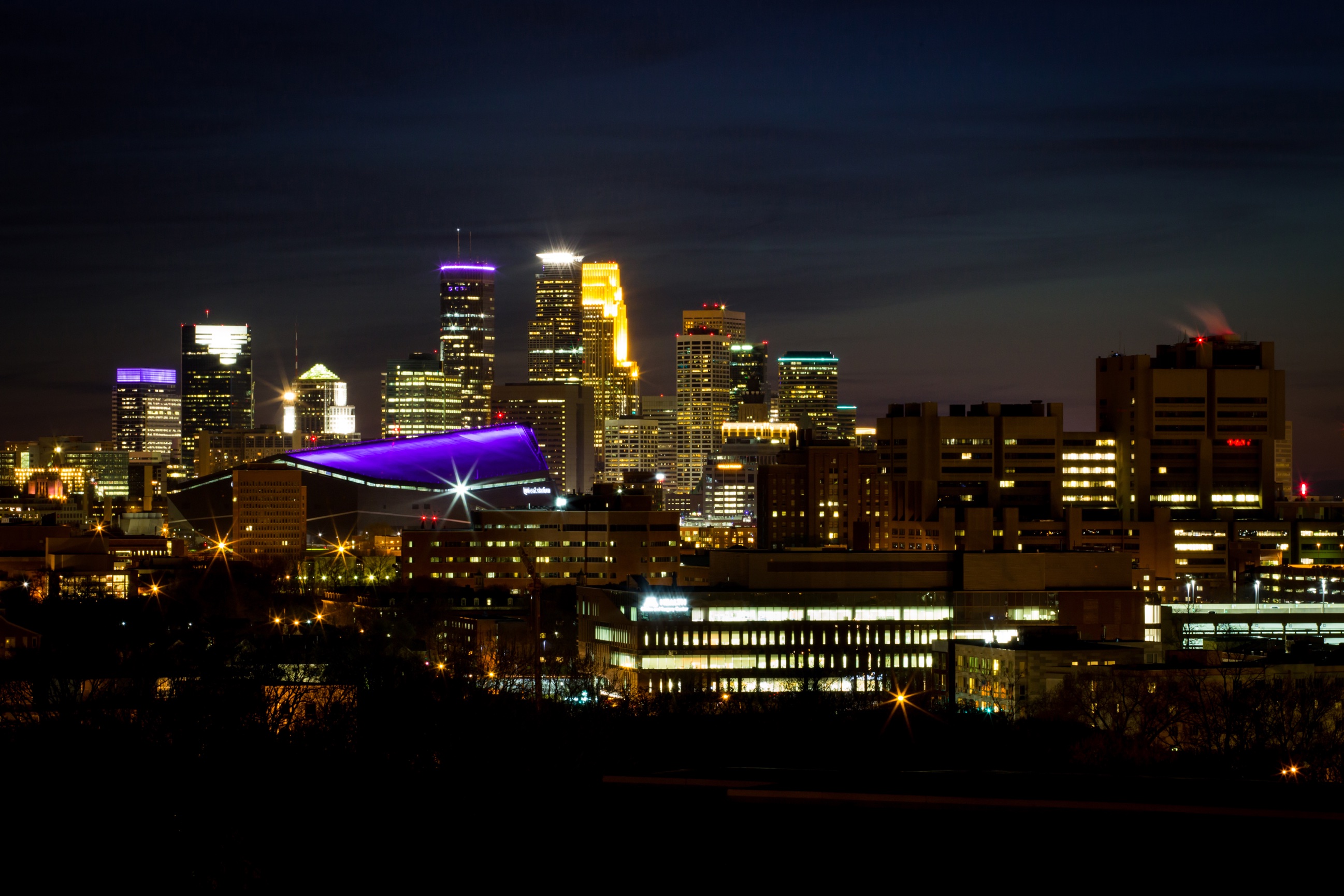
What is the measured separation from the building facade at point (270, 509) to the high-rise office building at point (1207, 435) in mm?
54488

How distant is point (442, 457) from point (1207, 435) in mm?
51401

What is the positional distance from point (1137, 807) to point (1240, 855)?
0.97m

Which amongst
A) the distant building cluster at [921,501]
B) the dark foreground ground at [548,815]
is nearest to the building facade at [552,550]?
the distant building cluster at [921,501]

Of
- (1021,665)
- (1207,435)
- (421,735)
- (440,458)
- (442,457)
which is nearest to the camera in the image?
(421,735)

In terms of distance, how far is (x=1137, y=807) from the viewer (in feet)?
51.0

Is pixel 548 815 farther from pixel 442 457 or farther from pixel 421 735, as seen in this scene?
pixel 442 457

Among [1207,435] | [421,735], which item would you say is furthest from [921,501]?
[421,735]

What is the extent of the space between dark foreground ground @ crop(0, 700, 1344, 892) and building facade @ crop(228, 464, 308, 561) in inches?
3425

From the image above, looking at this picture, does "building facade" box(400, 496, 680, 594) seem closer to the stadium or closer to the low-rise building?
the stadium

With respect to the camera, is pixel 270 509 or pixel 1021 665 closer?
pixel 1021 665

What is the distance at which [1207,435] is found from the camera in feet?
338

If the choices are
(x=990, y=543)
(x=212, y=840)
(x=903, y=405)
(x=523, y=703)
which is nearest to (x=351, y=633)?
(x=523, y=703)

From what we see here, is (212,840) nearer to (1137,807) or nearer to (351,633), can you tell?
(1137,807)

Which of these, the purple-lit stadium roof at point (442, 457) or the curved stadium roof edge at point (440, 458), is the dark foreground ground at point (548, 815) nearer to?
the curved stadium roof edge at point (440, 458)
